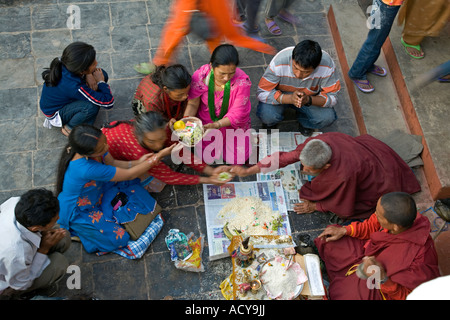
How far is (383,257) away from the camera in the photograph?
3.27m

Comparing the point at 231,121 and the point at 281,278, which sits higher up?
the point at 231,121

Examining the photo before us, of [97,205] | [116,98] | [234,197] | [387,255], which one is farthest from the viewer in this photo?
[116,98]

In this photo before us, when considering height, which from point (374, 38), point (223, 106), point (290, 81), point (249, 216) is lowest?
point (249, 216)

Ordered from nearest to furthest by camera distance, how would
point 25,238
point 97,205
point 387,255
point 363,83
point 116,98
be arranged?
point 25,238 → point 387,255 → point 97,205 → point 116,98 → point 363,83

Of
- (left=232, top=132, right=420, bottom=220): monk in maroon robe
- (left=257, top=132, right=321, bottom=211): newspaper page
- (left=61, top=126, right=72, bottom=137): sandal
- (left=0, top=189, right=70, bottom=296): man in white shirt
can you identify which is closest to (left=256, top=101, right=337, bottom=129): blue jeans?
(left=257, top=132, right=321, bottom=211): newspaper page

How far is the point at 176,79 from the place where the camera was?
3520mm

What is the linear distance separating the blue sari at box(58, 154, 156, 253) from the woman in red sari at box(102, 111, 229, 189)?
252 mm

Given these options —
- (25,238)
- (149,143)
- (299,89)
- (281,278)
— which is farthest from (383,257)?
(25,238)

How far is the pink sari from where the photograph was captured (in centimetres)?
382

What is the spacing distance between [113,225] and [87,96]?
125 centimetres

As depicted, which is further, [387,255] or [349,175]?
[349,175]

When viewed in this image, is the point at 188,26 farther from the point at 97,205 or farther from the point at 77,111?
the point at 97,205

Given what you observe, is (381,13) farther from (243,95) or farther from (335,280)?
(335,280)

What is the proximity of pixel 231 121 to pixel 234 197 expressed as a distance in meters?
0.73
